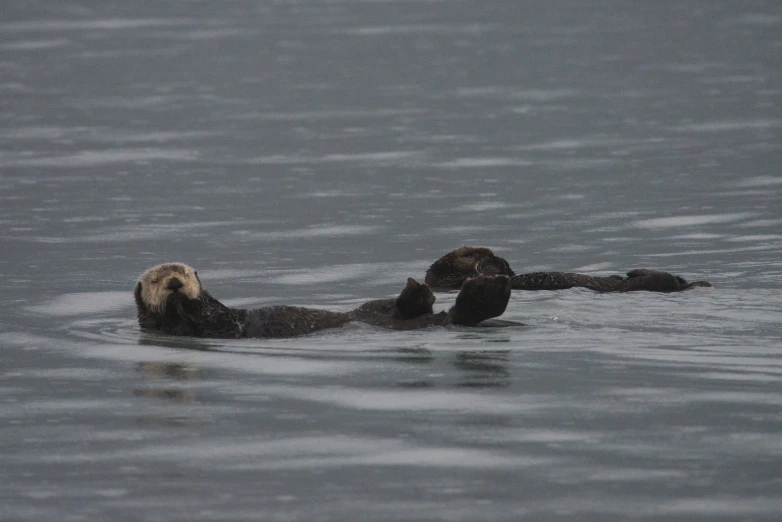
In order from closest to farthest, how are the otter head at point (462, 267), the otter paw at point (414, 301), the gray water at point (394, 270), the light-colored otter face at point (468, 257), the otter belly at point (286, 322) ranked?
the gray water at point (394, 270) < the otter paw at point (414, 301) < the otter belly at point (286, 322) < the otter head at point (462, 267) < the light-colored otter face at point (468, 257)

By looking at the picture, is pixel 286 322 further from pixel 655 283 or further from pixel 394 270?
pixel 394 270

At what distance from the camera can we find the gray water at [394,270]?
17.2 feet

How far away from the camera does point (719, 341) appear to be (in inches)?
291

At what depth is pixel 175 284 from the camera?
25.7ft

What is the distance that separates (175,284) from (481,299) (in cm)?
167

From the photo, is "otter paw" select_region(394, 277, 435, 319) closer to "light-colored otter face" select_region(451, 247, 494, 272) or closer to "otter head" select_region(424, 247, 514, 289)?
"otter head" select_region(424, 247, 514, 289)

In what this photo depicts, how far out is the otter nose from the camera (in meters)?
7.84

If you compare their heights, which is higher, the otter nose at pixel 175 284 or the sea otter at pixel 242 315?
the otter nose at pixel 175 284

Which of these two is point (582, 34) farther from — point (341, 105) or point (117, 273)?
point (117, 273)

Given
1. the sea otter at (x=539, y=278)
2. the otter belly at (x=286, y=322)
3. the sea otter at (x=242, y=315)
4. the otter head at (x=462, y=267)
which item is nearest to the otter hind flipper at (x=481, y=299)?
the sea otter at (x=242, y=315)

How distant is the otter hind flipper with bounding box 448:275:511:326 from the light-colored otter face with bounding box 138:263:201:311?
1.48 meters

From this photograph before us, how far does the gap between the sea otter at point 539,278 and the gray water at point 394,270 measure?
0.86ft

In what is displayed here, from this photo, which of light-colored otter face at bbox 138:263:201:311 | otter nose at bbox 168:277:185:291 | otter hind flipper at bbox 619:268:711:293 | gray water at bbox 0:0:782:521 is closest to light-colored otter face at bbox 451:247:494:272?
gray water at bbox 0:0:782:521

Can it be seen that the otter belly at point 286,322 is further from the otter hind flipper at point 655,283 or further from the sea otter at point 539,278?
the otter hind flipper at point 655,283
